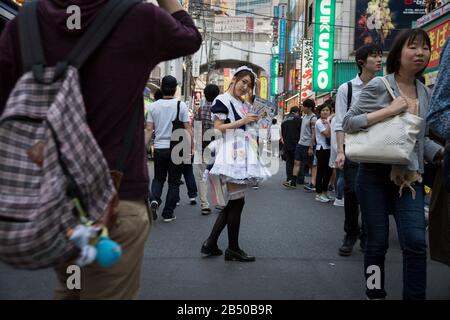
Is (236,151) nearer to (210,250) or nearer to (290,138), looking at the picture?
(210,250)

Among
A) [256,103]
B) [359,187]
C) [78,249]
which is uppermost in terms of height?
[256,103]

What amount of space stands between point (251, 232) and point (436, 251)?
8.27 feet

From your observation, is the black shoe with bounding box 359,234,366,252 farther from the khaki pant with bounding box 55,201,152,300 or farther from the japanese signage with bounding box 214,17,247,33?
the japanese signage with bounding box 214,17,247,33

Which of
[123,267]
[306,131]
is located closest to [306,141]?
[306,131]

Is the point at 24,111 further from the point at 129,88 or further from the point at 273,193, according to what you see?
the point at 273,193

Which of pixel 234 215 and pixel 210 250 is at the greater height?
pixel 234 215

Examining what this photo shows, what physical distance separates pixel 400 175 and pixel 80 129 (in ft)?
6.67

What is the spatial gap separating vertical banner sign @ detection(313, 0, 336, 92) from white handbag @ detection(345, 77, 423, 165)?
19832 millimetres

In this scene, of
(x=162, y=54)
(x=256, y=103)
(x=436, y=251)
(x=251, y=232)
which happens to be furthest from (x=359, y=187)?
(x=251, y=232)

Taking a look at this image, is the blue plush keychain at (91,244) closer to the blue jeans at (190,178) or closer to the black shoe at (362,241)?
the black shoe at (362,241)

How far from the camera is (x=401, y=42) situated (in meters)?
2.84

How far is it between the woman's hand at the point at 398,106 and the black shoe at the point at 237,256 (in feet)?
6.59

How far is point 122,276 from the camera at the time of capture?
5.19 feet

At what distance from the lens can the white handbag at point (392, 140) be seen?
2600 mm
